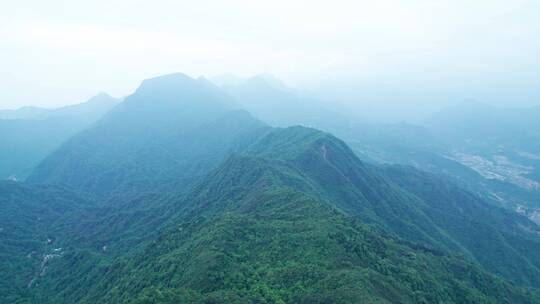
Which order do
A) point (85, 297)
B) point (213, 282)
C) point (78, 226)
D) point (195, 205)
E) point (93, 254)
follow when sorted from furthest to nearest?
1. point (78, 226)
2. point (195, 205)
3. point (93, 254)
4. point (85, 297)
5. point (213, 282)

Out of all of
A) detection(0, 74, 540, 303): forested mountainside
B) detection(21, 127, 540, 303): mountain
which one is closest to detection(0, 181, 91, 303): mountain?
detection(0, 74, 540, 303): forested mountainside

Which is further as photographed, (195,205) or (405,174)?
(405,174)

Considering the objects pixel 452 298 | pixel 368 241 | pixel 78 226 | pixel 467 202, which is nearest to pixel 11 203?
pixel 78 226

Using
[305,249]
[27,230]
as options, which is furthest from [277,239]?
[27,230]

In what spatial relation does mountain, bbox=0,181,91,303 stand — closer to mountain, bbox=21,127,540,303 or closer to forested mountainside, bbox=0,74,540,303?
forested mountainside, bbox=0,74,540,303

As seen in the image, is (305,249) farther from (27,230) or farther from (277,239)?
(27,230)

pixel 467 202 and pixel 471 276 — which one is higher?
pixel 471 276

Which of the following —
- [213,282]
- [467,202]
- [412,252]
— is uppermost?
[213,282]

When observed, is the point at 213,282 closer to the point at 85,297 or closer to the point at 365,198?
the point at 85,297
